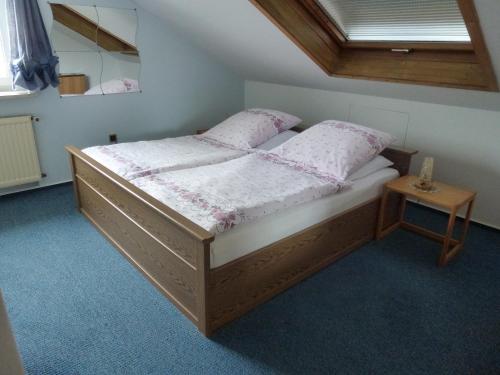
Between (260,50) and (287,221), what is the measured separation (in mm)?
1821

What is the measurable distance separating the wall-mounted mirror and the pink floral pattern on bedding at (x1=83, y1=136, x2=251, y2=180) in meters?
0.81

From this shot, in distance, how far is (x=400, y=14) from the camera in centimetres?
230

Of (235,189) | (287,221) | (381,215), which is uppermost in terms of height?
(235,189)

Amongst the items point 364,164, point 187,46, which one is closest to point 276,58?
point 187,46

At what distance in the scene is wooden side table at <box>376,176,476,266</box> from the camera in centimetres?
214

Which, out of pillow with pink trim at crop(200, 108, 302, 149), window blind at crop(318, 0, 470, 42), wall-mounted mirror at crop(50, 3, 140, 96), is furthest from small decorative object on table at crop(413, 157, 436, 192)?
wall-mounted mirror at crop(50, 3, 140, 96)

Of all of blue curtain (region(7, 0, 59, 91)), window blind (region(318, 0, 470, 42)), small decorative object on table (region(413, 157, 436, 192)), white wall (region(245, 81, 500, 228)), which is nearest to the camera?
window blind (region(318, 0, 470, 42))

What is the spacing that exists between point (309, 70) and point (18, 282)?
8.37ft

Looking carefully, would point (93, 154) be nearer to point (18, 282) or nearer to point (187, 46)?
point (18, 282)

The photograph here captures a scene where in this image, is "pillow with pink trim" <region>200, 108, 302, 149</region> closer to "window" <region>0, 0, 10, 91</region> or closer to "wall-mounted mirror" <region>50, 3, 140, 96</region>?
"wall-mounted mirror" <region>50, 3, 140, 96</region>

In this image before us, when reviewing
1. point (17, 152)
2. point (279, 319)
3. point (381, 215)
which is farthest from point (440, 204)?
point (17, 152)

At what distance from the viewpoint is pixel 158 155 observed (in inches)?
103

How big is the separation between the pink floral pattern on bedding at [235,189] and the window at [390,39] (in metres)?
0.95

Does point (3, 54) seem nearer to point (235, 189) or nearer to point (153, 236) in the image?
point (153, 236)
